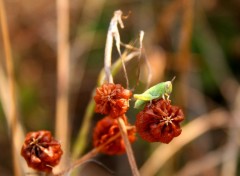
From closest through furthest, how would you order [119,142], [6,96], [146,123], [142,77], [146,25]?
1. [146,123]
2. [119,142]
3. [6,96]
4. [142,77]
5. [146,25]

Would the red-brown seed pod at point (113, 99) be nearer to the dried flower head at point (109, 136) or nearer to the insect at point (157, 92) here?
the insect at point (157, 92)

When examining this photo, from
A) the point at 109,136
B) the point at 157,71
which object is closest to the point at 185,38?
the point at 157,71

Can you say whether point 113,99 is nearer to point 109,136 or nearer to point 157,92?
point 157,92

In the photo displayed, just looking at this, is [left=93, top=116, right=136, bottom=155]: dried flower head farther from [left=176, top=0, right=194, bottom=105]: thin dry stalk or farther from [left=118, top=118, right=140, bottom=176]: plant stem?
[left=176, top=0, right=194, bottom=105]: thin dry stalk

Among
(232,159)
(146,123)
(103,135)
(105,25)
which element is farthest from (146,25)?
(146,123)

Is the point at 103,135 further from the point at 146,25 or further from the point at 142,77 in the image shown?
the point at 146,25

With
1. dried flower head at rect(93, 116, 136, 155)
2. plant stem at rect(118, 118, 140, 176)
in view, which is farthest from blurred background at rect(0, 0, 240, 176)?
plant stem at rect(118, 118, 140, 176)
